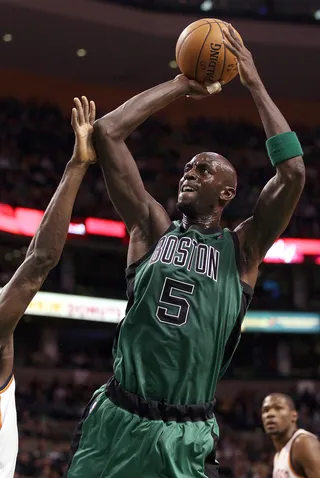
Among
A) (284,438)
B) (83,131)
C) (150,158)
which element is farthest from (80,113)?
(150,158)

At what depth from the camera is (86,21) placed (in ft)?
59.8

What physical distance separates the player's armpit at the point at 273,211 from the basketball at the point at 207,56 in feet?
2.26

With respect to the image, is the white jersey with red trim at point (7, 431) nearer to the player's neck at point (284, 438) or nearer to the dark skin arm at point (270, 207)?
the dark skin arm at point (270, 207)

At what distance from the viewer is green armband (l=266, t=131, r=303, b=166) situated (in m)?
3.83

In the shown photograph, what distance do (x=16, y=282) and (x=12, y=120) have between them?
15289mm

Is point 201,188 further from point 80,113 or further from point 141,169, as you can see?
point 141,169

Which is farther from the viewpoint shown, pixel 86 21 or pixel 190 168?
pixel 86 21

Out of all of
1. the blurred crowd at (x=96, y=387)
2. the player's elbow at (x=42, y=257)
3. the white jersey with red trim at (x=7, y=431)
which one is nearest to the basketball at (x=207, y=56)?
the player's elbow at (x=42, y=257)

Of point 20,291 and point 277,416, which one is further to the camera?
point 277,416

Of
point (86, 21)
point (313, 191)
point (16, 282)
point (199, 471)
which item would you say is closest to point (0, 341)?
point (16, 282)

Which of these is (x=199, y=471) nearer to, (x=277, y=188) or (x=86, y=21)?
(x=277, y=188)

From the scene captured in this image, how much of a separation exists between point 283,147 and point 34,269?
4.04ft

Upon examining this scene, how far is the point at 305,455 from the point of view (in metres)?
6.44

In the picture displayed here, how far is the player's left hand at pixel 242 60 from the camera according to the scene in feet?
13.1
